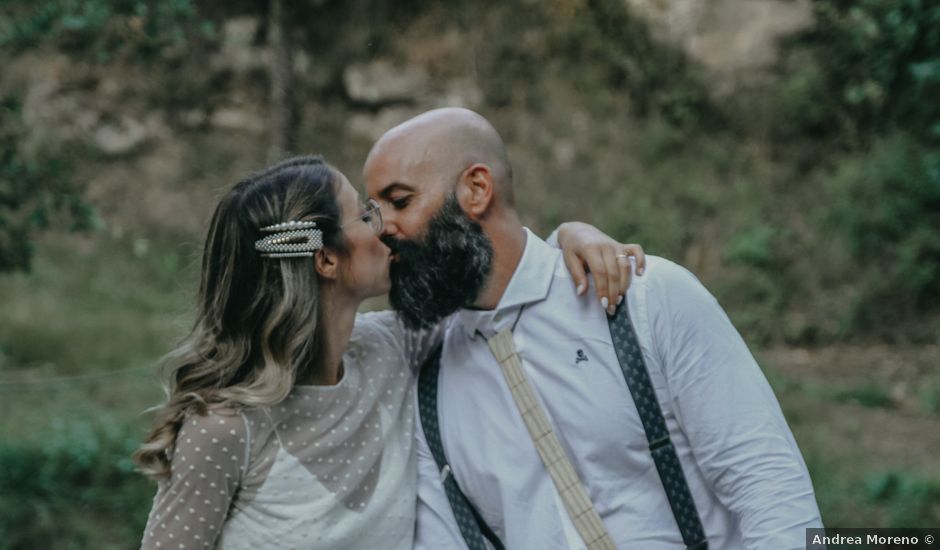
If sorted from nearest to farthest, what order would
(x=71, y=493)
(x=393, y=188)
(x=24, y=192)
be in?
(x=393, y=188) → (x=24, y=192) → (x=71, y=493)

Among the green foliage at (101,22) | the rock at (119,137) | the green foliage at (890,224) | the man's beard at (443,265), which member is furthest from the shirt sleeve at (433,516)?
the rock at (119,137)

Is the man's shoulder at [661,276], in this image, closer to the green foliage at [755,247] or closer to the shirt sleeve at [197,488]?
the shirt sleeve at [197,488]

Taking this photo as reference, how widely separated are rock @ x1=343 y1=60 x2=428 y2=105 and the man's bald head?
8.85m

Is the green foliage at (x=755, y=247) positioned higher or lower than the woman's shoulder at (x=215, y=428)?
lower

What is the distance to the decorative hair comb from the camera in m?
2.79

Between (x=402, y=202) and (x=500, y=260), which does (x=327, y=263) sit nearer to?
(x=402, y=202)

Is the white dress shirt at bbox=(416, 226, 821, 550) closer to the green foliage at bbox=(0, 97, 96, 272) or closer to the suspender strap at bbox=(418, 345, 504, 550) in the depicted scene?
the suspender strap at bbox=(418, 345, 504, 550)

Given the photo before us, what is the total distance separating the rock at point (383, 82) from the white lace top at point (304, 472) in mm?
9140

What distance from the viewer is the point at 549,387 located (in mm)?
2906

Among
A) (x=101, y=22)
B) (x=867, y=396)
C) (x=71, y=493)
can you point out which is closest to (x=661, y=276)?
(x=101, y=22)

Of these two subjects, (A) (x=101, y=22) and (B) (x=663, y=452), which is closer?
(B) (x=663, y=452)

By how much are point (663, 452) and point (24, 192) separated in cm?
435

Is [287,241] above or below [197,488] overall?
above

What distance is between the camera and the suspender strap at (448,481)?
9.71ft
